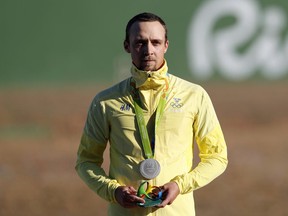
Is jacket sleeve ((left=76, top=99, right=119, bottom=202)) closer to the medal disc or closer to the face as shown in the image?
the medal disc

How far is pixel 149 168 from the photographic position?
338 cm

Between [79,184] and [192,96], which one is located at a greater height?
[192,96]

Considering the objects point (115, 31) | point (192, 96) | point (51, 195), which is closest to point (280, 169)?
point (51, 195)

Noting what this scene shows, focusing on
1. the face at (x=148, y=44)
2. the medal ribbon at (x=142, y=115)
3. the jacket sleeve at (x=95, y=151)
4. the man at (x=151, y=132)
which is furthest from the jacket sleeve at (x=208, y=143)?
the jacket sleeve at (x=95, y=151)

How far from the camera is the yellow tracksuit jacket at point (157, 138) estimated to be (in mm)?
3475

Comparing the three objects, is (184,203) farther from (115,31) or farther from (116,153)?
(115,31)

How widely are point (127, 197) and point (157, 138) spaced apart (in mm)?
290

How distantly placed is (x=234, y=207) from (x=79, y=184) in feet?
6.64

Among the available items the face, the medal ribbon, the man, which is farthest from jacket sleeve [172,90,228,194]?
the face

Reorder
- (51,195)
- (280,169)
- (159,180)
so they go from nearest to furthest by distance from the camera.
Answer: (159,180) < (51,195) < (280,169)

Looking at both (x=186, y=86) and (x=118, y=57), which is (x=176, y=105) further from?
(x=118, y=57)

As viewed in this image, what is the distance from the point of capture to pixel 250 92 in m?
13.6

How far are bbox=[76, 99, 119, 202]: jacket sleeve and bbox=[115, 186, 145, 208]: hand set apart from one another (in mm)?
99

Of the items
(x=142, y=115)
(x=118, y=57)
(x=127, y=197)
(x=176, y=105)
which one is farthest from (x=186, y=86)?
(x=118, y=57)
